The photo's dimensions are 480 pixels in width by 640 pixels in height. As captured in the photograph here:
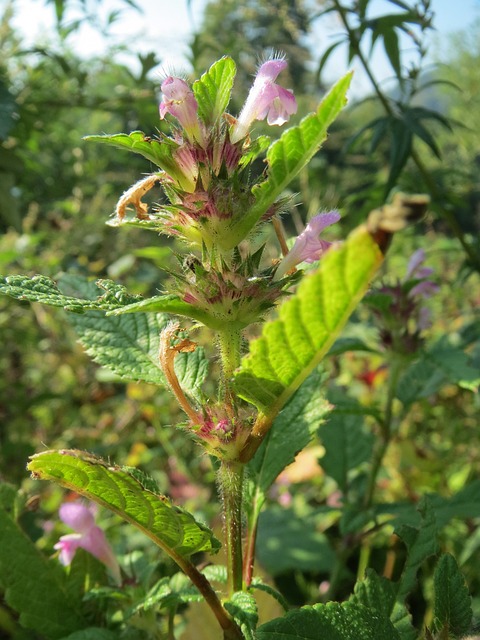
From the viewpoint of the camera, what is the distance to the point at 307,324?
37 centimetres

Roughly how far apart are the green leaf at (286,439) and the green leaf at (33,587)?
0.24 meters

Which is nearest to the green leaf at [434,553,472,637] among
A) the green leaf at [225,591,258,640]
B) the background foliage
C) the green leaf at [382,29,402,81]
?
the background foliage

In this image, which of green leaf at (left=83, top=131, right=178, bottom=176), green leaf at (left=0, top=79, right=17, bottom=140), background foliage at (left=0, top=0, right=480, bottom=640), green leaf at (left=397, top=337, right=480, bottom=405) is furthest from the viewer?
green leaf at (left=0, top=79, right=17, bottom=140)

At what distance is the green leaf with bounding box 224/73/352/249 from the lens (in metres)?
0.38

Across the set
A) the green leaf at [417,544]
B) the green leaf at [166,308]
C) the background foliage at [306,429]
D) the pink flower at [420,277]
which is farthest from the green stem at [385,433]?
the green leaf at [166,308]

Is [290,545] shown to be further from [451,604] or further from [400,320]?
[451,604]

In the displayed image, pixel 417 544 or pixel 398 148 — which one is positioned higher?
pixel 398 148

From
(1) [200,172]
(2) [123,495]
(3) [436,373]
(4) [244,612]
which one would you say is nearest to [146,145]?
(1) [200,172]

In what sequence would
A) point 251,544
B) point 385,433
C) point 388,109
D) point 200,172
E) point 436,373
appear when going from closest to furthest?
point 200,172
point 251,544
point 385,433
point 436,373
point 388,109

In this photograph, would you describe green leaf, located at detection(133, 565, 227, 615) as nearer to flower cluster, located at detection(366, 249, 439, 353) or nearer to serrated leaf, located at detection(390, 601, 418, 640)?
serrated leaf, located at detection(390, 601, 418, 640)

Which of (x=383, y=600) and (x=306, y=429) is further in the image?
(x=306, y=429)

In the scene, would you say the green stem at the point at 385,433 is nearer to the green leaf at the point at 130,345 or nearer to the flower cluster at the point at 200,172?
the green leaf at the point at 130,345

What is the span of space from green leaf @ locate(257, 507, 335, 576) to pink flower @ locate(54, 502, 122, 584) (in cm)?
60

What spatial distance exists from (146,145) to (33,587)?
0.49 metres
